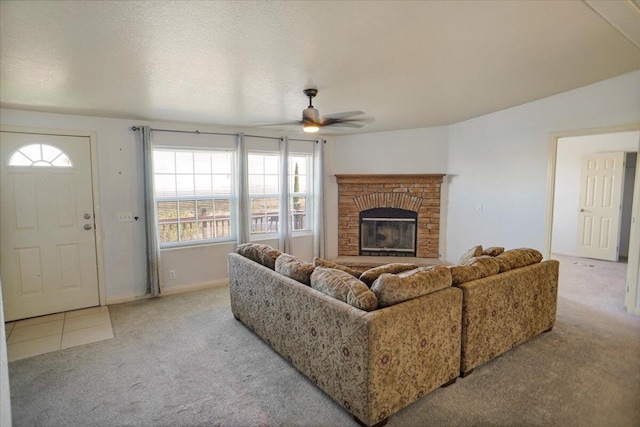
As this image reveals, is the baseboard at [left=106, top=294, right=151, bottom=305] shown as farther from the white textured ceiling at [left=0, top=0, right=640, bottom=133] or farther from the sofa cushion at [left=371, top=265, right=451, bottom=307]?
the sofa cushion at [left=371, top=265, right=451, bottom=307]

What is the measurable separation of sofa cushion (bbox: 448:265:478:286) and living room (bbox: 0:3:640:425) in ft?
5.97

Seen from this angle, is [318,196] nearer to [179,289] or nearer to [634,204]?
[179,289]

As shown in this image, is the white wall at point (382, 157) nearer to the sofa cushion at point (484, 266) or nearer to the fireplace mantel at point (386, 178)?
the fireplace mantel at point (386, 178)

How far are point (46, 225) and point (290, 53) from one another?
11.5 feet

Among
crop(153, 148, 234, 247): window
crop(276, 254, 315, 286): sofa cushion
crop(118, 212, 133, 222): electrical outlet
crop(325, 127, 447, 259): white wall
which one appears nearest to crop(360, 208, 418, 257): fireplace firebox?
crop(325, 127, 447, 259): white wall

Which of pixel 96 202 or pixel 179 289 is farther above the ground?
pixel 96 202

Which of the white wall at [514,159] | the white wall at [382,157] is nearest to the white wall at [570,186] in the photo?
the white wall at [514,159]

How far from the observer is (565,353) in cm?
279

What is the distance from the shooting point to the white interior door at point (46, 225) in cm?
358

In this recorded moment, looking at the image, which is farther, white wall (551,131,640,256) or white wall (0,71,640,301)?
white wall (551,131,640,256)

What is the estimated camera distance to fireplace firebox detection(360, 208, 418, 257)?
19.0ft

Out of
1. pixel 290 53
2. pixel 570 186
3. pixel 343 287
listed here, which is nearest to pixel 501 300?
pixel 343 287

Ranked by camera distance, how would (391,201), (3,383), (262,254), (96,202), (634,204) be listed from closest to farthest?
(3,383) < (262,254) < (634,204) < (96,202) < (391,201)

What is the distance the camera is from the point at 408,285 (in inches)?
84.7
